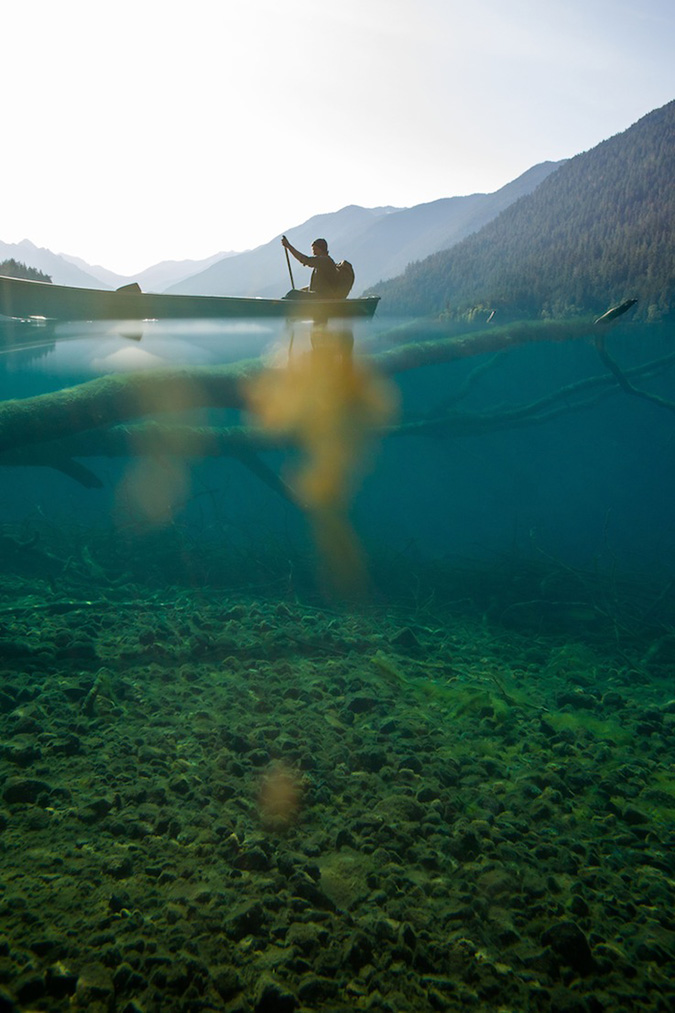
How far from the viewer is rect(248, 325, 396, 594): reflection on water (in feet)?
32.9

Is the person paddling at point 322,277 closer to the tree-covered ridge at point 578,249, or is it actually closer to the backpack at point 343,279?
the backpack at point 343,279

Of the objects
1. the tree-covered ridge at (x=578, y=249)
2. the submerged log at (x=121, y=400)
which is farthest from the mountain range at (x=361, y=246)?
the submerged log at (x=121, y=400)

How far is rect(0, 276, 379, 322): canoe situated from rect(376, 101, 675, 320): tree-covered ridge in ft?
61.0

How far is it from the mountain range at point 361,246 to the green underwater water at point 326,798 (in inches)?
1385

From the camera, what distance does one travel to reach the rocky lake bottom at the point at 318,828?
8.50ft

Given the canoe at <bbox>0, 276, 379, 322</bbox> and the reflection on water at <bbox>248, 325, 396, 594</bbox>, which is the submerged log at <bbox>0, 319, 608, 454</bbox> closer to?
the reflection on water at <bbox>248, 325, 396, 594</bbox>

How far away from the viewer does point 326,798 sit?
4066mm

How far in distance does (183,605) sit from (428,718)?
167 inches

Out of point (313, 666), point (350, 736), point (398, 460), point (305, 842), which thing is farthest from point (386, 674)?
point (398, 460)

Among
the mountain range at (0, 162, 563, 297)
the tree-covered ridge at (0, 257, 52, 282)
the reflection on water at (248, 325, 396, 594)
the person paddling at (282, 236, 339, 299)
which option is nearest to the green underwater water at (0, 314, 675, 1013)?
the reflection on water at (248, 325, 396, 594)

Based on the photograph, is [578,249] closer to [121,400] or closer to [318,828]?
[121,400]

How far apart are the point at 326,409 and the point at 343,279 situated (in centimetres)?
560

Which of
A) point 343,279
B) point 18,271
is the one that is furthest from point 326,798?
point 18,271

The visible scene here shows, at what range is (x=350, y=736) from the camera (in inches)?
198
